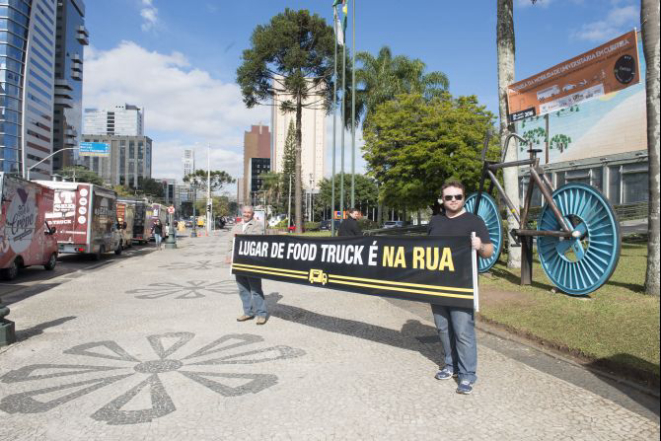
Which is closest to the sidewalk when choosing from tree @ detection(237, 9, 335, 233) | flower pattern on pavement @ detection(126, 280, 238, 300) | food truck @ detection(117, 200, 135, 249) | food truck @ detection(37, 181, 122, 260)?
flower pattern on pavement @ detection(126, 280, 238, 300)

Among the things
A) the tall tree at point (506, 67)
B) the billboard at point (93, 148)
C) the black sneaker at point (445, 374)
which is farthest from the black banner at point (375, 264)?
the billboard at point (93, 148)

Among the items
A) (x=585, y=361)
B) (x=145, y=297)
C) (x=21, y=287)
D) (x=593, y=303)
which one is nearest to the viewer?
(x=585, y=361)

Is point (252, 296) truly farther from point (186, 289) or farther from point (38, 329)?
point (186, 289)

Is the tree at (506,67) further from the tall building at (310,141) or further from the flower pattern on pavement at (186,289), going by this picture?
the tall building at (310,141)

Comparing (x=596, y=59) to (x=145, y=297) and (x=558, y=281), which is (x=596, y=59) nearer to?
(x=558, y=281)

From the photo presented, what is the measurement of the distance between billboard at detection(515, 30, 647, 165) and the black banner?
85.7ft

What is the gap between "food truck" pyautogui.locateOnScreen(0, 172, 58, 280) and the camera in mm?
11039

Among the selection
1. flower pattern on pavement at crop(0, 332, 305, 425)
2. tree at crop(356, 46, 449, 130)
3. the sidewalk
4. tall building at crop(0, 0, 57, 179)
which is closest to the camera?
the sidewalk

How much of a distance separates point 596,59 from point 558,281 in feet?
10.6

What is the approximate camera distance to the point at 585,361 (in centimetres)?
467

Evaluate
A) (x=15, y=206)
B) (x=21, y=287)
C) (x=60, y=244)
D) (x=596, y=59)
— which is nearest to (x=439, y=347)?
(x=596, y=59)

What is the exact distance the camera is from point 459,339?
161 inches

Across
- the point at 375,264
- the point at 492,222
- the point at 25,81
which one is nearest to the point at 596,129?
the point at 492,222

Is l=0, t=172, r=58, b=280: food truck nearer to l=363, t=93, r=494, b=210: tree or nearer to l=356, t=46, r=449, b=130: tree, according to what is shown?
l=363, t=93, r=494, b=210: tree
